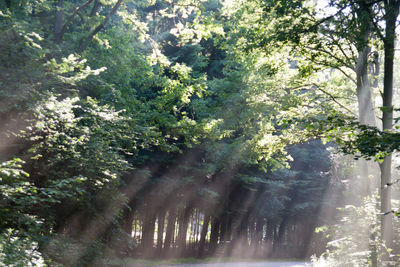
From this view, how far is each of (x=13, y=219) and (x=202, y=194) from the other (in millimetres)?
14276

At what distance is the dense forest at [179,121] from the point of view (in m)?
8.35

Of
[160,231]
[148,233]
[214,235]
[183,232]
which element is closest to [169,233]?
[160,231]

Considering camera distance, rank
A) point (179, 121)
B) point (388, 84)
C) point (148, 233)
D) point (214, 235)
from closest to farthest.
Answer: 1. point (388, 84)
2. point (179, 121)
3. point (148, 233)
4. point (214, 235)

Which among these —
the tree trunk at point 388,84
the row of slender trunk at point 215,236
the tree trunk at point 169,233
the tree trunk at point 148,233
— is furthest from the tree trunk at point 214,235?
the tree trunk at point 388,84

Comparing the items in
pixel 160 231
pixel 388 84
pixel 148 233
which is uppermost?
pixel 388 84

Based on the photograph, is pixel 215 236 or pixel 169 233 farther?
pixel 215 236

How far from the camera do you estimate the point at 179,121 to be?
16.7 metres

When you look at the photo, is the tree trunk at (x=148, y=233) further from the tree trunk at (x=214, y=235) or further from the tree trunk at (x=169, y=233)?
the tree trunk at (x=214, y=235)

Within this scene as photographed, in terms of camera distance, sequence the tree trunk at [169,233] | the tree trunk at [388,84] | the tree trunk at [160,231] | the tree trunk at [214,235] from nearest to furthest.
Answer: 1. the tree trunk at [388,84]
2. the tree trunk at [160,231]
3. the tree trunk at [169,233]
4. the tree trunk at [214,235]

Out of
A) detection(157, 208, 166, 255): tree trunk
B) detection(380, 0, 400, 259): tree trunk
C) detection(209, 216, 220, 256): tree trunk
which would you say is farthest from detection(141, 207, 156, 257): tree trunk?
detection(380, 0, 400, 259): tree trunk

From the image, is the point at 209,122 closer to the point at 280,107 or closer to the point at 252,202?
the point at 280,107

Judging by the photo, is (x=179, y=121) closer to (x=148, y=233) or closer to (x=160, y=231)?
(x=160, y=231)

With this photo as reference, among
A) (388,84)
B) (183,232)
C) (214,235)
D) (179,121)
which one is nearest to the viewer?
(388,84)

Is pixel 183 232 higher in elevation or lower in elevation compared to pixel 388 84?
lower
